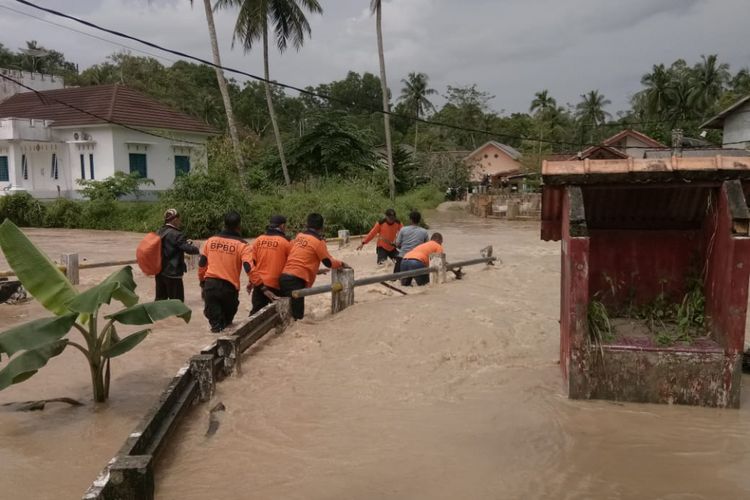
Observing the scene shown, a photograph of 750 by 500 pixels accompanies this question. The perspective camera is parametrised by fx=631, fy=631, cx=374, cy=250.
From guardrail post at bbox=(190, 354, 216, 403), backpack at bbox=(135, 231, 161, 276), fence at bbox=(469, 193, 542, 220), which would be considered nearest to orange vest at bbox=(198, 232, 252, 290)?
backpack at bbox=(135, 231, 161, 276)

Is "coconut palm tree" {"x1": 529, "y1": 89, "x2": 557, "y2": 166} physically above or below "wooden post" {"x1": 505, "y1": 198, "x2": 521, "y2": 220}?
above

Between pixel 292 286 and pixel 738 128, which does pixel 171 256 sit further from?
pixel 738 128

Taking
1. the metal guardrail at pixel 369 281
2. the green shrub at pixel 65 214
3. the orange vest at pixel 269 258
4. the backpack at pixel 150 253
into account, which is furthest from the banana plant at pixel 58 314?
the green shrub at pixel 65 214

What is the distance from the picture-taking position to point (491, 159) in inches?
2507

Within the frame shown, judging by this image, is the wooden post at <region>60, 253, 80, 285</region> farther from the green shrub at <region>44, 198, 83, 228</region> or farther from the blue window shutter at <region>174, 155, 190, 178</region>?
the blue window shutter at <region>174, 155, 190, 178</region>

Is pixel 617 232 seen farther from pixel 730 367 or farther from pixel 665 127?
pixel 665 127

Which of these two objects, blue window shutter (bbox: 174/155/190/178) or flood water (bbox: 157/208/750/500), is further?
blue window shutter (bbox: 174/155/190/178)

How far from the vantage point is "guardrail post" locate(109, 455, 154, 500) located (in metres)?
3.37

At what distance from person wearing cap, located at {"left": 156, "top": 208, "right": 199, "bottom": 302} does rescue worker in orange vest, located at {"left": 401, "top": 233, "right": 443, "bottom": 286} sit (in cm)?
389

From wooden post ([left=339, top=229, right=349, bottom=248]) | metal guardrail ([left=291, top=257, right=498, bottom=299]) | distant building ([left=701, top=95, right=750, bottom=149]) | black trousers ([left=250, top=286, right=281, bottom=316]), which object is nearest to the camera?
metal guardrail ([left=291, top=257, right=498, bottom=299])

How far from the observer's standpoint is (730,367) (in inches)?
200

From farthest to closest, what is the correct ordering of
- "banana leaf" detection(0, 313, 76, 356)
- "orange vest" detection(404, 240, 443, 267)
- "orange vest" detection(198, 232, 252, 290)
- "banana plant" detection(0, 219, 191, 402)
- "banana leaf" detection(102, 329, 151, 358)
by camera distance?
"orange vest" detection(404, 240, 443, 267)
"orange vest" detection(198, 232, 252, 290)
"banana leaf" detection(102, 329, 151, 358)
"banana plant" detection(0, 219, 191, 402)
"banana leaf" detection(0, 313, 76, 356)

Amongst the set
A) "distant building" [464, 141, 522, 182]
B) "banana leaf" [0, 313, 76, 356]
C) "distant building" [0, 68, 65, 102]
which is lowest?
"banana leaf" [0, 313, 76, 356]

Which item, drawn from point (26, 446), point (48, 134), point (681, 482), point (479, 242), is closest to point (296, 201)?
point (479, 242)
